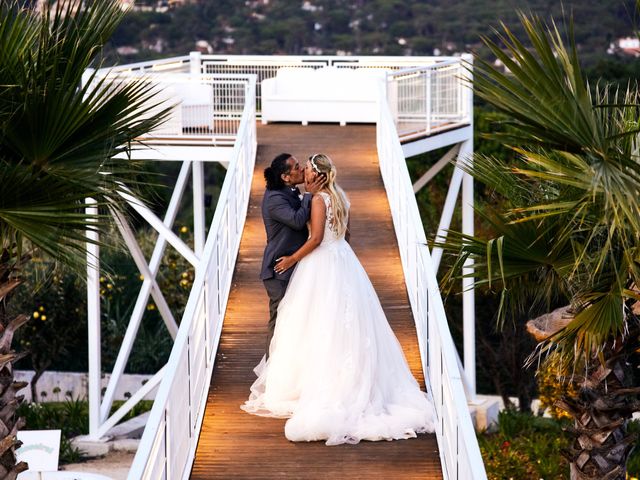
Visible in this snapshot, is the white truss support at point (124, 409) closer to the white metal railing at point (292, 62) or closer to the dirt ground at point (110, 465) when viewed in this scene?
the dirt ground at point (110, 465)

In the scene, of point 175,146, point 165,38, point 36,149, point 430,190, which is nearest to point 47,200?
point 36,149

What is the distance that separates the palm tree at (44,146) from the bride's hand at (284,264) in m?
1.97

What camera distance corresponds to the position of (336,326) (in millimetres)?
9703

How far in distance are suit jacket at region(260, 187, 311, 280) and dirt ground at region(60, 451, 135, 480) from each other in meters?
7.79

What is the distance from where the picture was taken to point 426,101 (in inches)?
722

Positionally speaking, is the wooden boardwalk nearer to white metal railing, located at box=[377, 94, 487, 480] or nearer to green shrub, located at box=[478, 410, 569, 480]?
white metal railing, located at box=[377, 94, 487, 480]

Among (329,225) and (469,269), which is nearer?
(329,225)

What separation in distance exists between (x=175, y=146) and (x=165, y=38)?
35762 mm

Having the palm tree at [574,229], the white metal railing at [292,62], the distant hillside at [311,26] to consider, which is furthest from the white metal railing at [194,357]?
the distant hillside at [311,26]

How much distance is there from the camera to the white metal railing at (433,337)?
746cm

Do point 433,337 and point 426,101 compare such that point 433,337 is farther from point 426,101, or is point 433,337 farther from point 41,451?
point 426,101

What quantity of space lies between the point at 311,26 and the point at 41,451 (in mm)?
41021

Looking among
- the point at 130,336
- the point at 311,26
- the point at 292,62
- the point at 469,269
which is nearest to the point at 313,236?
the point at 130,336

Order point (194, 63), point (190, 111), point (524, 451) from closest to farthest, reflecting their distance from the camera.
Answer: point (524, 451)
point (190, 111)
point (194, 63)
